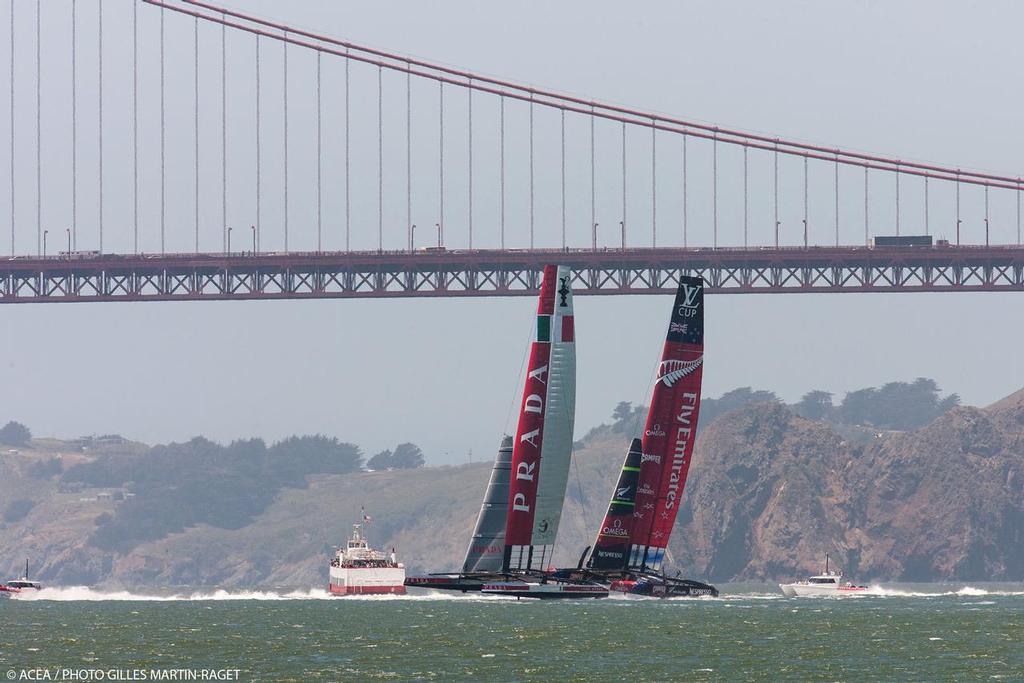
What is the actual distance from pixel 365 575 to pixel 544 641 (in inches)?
1945

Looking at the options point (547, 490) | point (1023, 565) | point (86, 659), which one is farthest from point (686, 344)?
point (1023, 565)

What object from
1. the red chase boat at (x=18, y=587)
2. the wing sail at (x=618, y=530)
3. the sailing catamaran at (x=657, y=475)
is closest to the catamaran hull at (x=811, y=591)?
the sailing catamaran at (x=657, y=475)

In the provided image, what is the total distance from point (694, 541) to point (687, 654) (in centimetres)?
12119

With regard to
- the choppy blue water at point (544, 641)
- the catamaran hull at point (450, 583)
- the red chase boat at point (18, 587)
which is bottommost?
the red chase boat at point (18, 587)

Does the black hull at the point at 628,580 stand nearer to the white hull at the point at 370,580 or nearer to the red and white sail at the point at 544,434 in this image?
the red and white sail at the point at 544,434

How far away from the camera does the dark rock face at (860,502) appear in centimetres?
17375

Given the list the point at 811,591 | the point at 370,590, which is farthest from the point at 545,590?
the point at 370,590

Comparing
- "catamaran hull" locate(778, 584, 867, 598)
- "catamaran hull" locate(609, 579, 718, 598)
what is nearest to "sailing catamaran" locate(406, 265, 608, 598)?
"catamaran hull" locate(609, 579, 718, 598)

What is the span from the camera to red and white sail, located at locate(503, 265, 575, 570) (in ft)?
250

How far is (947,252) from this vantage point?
106 m

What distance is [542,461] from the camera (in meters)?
76.2

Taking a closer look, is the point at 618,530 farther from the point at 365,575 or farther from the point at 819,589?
the point at 365,575

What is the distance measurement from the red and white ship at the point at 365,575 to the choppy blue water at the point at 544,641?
716 inches

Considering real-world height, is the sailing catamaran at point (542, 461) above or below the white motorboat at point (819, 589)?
above
